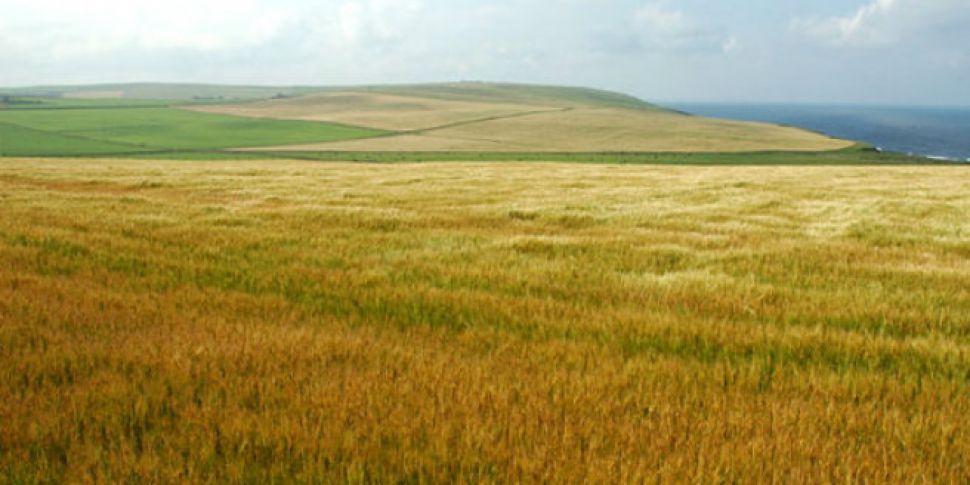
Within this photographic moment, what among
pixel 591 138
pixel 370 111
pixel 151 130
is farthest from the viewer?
pixel 370 111

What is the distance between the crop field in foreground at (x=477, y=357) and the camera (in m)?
3.22

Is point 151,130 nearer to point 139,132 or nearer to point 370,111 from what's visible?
point 139,132

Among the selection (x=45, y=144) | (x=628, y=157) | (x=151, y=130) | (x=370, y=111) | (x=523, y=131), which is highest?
(x=370, y=111)

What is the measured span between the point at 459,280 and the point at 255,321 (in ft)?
8.92

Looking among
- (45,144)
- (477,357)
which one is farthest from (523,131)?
(477,357)

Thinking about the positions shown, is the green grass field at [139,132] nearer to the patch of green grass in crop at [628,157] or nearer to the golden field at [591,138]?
the golden field at [591,138]

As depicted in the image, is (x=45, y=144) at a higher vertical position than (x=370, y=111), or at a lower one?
lower

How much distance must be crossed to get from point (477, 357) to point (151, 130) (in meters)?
111

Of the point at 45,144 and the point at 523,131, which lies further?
the point at 523,131

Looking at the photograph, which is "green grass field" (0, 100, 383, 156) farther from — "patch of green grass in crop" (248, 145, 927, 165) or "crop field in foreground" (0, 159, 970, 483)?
"crop field in foreground" (0, 159, 970, 483)

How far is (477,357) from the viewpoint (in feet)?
15.6

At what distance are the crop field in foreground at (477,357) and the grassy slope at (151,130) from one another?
245 feet

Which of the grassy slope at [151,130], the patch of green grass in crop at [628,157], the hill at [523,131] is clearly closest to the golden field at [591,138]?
the hill at [523,131]

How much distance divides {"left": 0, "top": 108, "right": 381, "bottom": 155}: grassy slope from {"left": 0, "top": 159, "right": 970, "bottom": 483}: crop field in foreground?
7482cm
